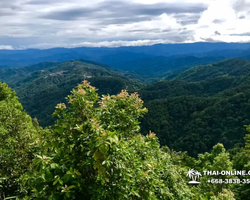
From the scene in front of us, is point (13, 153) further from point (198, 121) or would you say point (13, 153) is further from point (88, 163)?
point (198, 121)

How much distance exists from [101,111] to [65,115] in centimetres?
166

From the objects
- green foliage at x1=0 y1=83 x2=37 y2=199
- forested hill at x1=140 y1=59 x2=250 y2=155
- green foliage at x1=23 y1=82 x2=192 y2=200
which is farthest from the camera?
forested hill at x1=140 y1=59 x2=250 y2=155

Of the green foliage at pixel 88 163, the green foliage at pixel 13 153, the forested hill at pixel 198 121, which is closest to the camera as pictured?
the green foliage at pixel 88 163

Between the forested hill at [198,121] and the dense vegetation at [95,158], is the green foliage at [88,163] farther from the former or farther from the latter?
the forested hill at [198,121]

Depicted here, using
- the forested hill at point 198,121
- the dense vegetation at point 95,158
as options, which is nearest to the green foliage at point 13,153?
the dense vegetation at point 95,158

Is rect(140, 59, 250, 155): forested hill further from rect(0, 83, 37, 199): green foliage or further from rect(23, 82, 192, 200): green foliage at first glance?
rect(23, 82, 192, 200): green foliage

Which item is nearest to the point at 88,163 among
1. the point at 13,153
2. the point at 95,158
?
the point at 95,158

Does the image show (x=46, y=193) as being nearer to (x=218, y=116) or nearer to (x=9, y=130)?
(x=9, y=130)

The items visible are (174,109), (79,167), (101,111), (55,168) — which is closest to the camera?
(55,168)

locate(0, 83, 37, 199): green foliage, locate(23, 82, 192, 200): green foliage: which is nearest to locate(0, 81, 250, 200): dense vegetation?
locate(23, 82, 192, 200): green foliage

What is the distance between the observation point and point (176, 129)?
399ft

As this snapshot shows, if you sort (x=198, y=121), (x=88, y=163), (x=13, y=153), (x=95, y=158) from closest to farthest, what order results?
(x=95, y=158) < (x=88, y=163) < (x=13, y=153) < (x=198, y=121)

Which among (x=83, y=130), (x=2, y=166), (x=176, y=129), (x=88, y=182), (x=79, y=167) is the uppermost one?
(x=83, y=130)

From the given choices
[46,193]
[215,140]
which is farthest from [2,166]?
[215,140]
